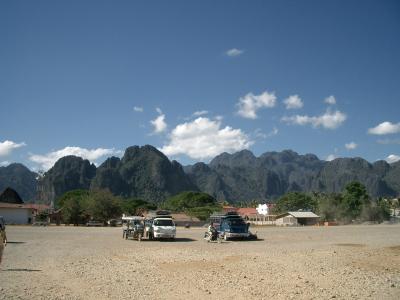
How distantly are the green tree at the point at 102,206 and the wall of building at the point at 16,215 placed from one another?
16.2 metres

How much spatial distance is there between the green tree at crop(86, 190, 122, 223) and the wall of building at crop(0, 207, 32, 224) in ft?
53.0

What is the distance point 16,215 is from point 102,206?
66.6 ft

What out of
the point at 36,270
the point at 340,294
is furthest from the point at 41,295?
the point at 340,294

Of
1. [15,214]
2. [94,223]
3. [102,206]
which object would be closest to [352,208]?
[102,206]

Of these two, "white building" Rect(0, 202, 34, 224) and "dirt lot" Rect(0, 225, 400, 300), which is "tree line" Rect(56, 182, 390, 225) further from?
"dirt lot" Rect(0, 225, 400, 300)

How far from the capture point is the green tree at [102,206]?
88.4 meters

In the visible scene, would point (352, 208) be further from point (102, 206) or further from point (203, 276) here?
point (203, 276)

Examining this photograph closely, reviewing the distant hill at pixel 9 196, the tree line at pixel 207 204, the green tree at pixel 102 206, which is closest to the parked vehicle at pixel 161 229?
the green tree at pixel 102 206

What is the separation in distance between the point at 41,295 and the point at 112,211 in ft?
264

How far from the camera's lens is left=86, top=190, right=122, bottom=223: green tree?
290ft

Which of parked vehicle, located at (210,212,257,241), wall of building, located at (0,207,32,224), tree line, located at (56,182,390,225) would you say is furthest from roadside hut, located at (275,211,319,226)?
parked vehicle, located at (210,212,257,241)

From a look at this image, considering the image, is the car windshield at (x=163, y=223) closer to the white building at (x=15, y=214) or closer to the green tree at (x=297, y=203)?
the white building at (x=15, y=214)

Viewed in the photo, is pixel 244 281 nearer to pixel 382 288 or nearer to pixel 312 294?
pixel 312 294

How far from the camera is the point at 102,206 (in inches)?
3497
